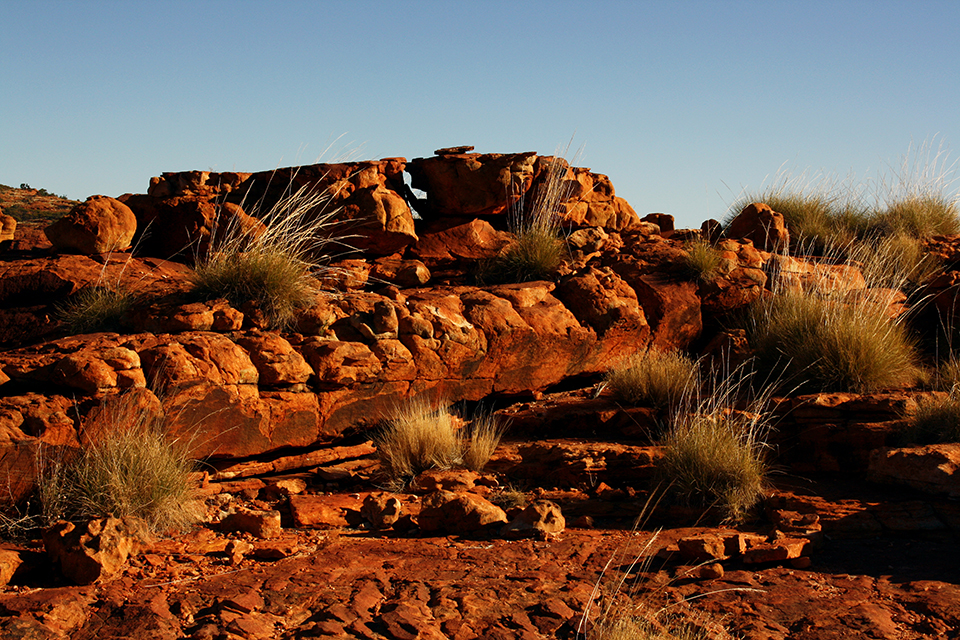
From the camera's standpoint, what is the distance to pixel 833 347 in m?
7.51

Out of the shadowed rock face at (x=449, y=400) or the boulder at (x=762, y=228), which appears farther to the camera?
the boulder at (x=762, y=228)

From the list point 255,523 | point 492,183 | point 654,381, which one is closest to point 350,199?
point 492,183

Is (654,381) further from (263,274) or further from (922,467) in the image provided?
(263,274)

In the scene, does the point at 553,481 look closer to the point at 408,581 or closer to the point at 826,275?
the point at 408,581

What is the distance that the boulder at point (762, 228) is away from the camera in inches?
415

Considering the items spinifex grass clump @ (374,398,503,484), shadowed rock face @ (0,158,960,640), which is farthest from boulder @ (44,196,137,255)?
spinifex grass clump @ (374,398,503,484)

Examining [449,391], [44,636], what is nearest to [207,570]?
[44,636]

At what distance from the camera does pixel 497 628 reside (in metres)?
3.82

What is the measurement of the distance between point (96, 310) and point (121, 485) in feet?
9.41

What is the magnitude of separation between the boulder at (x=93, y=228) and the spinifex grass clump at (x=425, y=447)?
3.97m

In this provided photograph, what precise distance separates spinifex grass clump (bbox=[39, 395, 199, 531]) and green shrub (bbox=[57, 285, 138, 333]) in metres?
2.18

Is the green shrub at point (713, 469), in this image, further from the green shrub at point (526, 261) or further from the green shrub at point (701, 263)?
the green shrub at point (526, 261)

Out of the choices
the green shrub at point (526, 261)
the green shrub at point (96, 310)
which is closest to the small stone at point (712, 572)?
the green shrub at point (526, 261)

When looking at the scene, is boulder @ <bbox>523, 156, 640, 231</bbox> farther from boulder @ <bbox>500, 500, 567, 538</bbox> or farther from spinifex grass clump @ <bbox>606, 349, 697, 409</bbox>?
boulder @ <bbox>500, 500, 567, 538</bbox>
